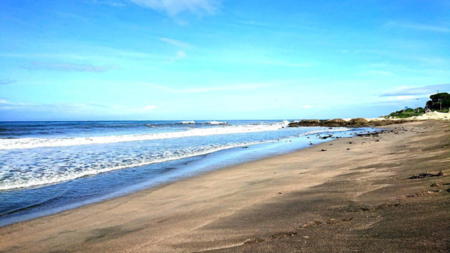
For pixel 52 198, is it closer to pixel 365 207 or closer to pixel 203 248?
pixel 203 248

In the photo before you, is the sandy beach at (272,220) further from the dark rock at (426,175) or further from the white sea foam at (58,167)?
the white sea foam at (58,167)

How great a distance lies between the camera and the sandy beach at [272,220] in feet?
11.3

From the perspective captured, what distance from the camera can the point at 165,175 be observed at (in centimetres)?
1146

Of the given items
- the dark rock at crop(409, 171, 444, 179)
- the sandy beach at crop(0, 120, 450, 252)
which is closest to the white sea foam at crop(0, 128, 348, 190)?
the sandy beach at crop(0, 120, 450, 252)

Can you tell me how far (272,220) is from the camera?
4766mm

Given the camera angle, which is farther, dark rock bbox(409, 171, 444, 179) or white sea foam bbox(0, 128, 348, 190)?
white sea foam bbox(0, 128, 348, 190)

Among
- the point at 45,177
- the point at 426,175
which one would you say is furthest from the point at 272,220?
the point at 45,177

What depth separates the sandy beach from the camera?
3455 mm

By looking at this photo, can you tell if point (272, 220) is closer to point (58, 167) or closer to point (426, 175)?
point (426, 175)

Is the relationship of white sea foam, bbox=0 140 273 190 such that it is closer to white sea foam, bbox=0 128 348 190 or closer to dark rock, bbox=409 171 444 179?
white sea foam, bbox=0 128 348 190

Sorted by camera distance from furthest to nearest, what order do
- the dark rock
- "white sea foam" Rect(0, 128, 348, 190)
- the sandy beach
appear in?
"white sea foam" Rect(0, 128, 348, 190) → the dark rock → the sandy beach

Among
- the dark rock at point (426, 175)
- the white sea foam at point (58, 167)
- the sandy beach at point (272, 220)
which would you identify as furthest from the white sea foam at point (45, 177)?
the dark rock at point (426, 175)

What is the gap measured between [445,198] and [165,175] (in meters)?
9.02

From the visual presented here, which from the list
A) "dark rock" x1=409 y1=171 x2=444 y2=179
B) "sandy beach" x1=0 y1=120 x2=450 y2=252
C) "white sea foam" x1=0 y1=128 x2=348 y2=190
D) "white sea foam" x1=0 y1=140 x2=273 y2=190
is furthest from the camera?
"white sea foam" x1=0 y1=128 x2=348 y2=190
